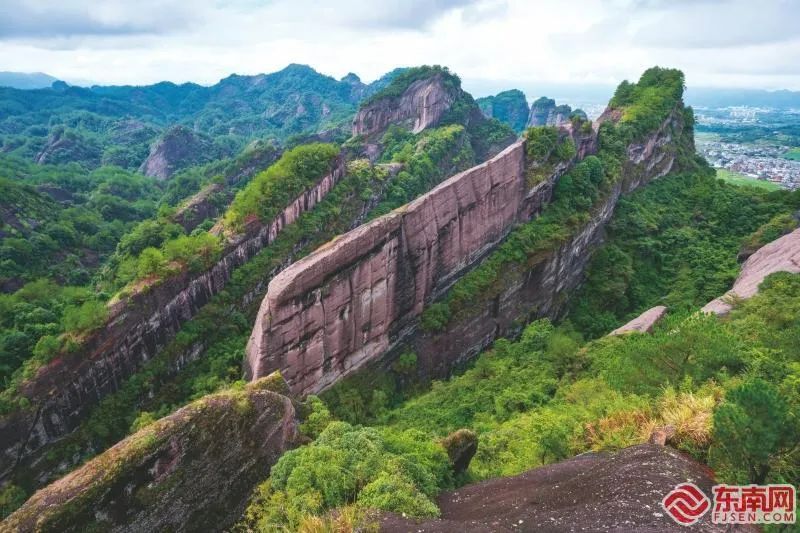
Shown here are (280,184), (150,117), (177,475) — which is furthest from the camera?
(150,117)

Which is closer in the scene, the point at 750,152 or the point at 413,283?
the point at 413,283

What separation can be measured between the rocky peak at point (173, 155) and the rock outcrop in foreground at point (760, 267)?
106m

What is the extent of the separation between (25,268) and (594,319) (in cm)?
5272

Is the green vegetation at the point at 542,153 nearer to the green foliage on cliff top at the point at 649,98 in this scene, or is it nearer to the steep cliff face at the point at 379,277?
the steep cliff face at the point at 379,277

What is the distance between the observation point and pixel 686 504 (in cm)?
694

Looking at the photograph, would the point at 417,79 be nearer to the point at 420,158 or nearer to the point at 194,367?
the point at 420,158

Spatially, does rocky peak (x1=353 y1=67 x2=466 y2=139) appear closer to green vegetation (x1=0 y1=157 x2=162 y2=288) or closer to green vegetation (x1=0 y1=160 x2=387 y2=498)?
green vegetation (x1=0 y1=157 x2=162 y2=288)

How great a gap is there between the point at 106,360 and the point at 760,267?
36.1 metres

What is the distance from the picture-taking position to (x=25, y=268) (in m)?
46.1

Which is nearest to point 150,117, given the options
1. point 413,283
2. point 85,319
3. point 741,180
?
point 85,319

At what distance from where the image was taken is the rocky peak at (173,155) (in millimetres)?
104500

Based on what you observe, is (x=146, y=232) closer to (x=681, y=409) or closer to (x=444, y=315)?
(x=444, y=315)

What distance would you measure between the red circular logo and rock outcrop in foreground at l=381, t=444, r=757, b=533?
83mm

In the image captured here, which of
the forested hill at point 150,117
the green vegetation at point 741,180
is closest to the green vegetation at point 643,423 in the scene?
the green vegetation at point 741,180
